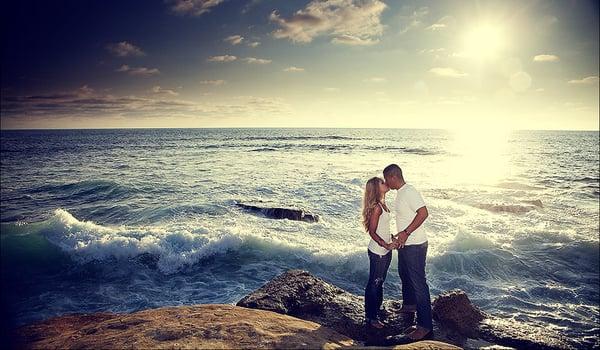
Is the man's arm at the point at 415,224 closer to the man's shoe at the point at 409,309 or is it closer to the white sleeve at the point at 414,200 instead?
the white sleeve at the point at 414,200

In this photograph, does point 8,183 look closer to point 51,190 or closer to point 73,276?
point 51,190

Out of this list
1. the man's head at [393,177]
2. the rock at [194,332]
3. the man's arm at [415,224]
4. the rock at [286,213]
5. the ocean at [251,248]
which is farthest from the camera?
the rock at [286,213]

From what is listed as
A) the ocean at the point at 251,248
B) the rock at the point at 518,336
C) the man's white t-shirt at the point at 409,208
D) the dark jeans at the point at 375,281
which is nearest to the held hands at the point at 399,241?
the man's white t-shirt at the point at 409,208

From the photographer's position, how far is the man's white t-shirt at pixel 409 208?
473cm

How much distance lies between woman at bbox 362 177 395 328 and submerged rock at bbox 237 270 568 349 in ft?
0.90

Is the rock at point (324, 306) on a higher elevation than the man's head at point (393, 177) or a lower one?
lower

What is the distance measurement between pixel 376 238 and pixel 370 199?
599 millimetres

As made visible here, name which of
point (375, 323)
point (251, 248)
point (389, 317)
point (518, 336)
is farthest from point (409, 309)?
point (251, 248)

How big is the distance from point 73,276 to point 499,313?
1126 centimetres

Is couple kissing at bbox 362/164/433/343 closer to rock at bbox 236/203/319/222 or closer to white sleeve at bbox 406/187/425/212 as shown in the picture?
white sleeve at bbox 406/187/425/212

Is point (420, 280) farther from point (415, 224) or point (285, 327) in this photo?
point (285, 327)

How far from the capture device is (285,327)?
428 centimetres

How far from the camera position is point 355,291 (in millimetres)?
8422

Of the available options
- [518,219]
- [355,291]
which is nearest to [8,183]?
[355,291]
